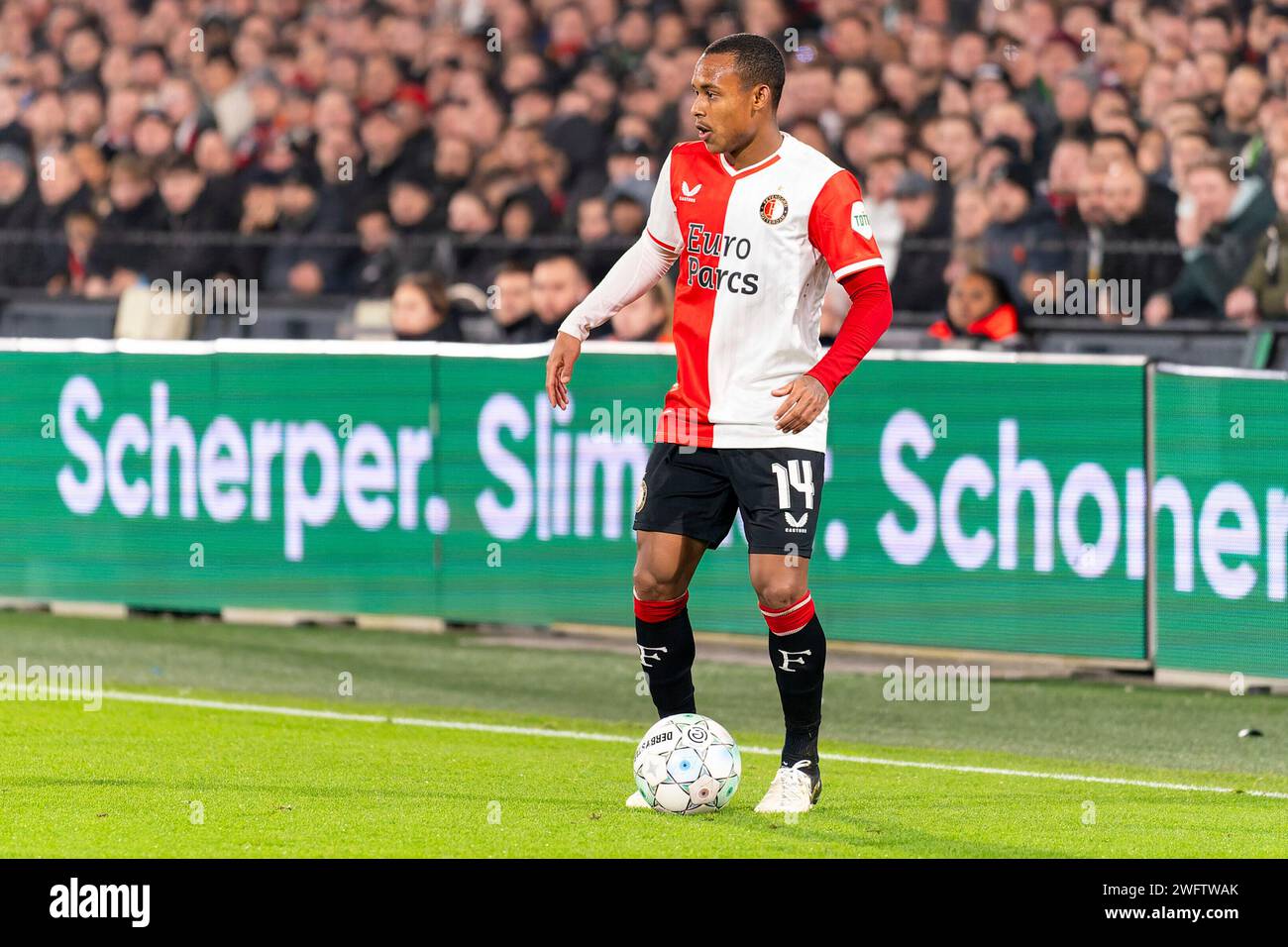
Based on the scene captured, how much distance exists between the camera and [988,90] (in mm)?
14961

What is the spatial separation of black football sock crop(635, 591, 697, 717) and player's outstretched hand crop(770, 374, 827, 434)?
81 cm

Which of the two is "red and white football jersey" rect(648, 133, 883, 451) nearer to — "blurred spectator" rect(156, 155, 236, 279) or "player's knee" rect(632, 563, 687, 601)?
"player's knee" rect(632, 563, 687, 601)

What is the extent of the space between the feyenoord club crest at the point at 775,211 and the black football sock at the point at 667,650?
1.24 metres

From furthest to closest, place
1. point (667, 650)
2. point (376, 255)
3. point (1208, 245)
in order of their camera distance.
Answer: point (376, 255), point (1208, 245), point (667, 650)

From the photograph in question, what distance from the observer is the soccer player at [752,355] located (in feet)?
24.2

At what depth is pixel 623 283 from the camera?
7.84 metres

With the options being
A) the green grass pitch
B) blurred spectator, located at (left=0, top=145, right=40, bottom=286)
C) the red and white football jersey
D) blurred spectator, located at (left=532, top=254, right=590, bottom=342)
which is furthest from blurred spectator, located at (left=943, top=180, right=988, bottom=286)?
blurred spectator, located at (left=0, top=145, right=40, bottom=286)

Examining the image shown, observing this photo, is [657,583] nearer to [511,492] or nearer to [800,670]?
[800,670]

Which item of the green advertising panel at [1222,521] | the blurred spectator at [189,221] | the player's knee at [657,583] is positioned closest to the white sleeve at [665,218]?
the player's knee at [657,583]

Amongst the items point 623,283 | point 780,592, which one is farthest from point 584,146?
point 780,592

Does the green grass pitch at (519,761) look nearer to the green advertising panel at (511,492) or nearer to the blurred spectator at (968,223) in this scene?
the green advertising panel at (511,492)

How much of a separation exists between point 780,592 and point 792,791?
66 centimetres

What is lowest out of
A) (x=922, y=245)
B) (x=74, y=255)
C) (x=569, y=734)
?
(x=569, y=734)

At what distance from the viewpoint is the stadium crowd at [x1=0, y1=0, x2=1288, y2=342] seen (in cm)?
1316
